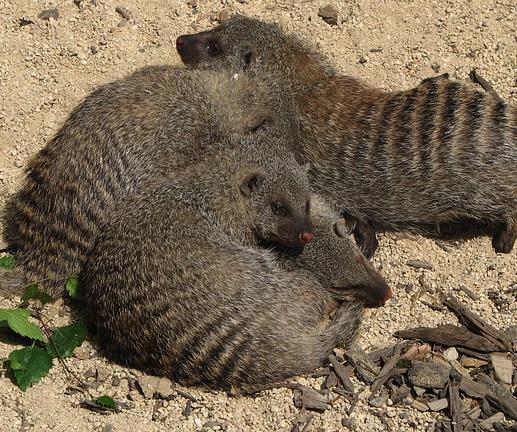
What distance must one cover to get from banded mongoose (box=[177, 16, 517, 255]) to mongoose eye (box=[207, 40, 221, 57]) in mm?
354

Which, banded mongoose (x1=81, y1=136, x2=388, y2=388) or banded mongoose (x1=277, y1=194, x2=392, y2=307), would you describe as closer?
banded mongoose (x1=81, y1=136, x2=388, y2=388)

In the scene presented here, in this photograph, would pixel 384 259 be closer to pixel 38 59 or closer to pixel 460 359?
pixel 460 359

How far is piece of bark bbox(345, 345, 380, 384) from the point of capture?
426 centimetres

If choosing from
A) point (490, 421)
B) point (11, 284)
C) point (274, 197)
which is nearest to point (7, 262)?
point (11, 284)

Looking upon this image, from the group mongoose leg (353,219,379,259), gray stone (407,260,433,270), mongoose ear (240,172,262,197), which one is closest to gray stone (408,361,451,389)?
gray stone (407,260,433,270)

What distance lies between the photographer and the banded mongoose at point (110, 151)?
457cm

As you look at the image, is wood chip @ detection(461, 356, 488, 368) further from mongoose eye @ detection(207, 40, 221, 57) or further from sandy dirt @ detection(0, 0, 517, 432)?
mongoose eye @ detection(207, 40, 221, 57)

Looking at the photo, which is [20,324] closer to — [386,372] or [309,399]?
[309,399]

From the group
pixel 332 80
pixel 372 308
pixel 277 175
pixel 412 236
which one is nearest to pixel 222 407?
pixel 372 308

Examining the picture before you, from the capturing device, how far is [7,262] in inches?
190

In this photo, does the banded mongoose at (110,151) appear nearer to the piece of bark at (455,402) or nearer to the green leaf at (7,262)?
the green leaf at (7,262)

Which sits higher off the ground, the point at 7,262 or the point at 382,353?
the point at 7,262

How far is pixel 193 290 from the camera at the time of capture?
4121 mm

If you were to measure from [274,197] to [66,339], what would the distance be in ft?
4.35
